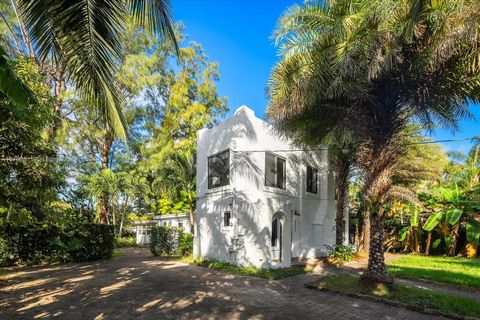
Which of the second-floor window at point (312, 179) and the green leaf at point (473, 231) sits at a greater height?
the second-floor window at point (312, 179)

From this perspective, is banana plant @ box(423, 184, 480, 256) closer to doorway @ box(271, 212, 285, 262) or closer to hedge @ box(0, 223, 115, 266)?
doorway @ box(271, 212, 285, 262)

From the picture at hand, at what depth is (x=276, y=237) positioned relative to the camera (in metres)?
14.3

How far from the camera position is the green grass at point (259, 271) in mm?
11342

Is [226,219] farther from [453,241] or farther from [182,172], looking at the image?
[453,241]

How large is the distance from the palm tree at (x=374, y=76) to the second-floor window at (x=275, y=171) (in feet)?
15.0

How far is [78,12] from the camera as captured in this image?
12.9 feet

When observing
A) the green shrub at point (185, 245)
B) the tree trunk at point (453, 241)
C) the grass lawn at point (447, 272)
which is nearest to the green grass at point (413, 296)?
the grass lawn at point (447, 272)

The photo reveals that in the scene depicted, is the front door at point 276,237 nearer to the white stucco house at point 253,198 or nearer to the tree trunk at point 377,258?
the white stucco house at point 253,198

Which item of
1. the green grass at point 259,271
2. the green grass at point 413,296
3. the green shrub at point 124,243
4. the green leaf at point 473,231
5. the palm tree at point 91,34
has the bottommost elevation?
the green shrub at point 124,243

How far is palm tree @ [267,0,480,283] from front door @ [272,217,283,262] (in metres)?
5.28

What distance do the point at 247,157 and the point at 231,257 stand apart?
4.67 metres

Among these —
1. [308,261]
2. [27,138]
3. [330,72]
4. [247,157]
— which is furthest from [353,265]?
[27,138]

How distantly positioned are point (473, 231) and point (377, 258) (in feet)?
32.4

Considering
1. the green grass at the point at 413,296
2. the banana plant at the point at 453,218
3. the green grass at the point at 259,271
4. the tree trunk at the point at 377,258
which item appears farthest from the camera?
the banana plant at the point at 453,218
